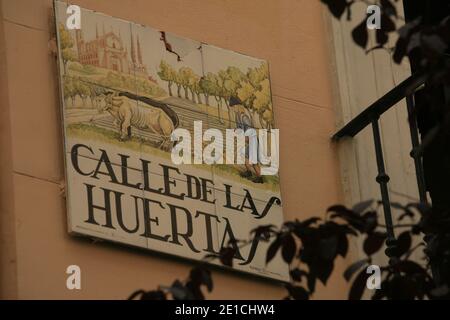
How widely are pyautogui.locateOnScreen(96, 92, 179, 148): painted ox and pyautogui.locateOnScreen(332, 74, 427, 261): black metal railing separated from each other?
1002 millimetres

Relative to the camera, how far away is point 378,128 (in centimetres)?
941

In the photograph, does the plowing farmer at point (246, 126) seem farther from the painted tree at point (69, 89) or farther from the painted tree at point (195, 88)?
the painted tree at point (69, 89)

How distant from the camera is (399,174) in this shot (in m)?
9.77

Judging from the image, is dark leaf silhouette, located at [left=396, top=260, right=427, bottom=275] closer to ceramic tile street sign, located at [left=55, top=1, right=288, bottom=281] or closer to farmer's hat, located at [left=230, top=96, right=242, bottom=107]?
ceramic tile street sign, located at [left=55, top=1, right=288, bottom=281]

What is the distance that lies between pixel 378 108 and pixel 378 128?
0.12m

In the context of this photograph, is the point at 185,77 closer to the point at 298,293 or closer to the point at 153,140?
the point at 153,140

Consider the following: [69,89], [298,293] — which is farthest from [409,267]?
[69,89]

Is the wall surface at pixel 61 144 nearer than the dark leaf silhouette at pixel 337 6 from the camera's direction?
No

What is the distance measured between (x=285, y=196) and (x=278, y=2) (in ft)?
3.95

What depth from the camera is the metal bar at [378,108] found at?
9074 mm

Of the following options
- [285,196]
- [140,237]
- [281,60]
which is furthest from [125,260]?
[281,60]

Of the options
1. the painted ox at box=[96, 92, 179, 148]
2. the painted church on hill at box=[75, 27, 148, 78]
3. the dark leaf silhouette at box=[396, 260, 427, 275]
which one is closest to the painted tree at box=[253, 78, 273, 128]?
the painted ox at box=[96, 92, 179, 148]

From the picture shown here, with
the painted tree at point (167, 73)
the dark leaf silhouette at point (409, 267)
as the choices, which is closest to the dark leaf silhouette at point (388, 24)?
the dark leaf silhouette at point (409, 267)

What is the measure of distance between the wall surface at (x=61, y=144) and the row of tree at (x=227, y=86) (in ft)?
0.45
